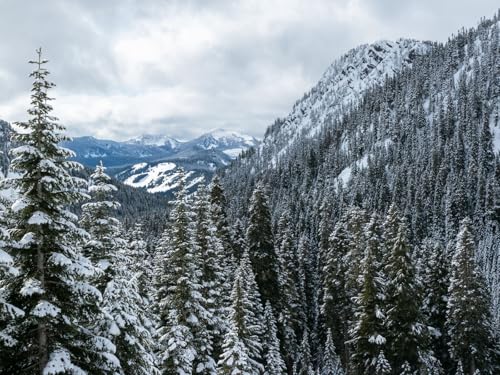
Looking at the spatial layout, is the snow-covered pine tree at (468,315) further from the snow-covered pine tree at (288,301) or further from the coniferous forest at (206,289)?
the snow-covered pine tree at (288,301)

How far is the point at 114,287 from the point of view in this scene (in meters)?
15.2

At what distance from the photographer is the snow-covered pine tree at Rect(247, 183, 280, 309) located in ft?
135

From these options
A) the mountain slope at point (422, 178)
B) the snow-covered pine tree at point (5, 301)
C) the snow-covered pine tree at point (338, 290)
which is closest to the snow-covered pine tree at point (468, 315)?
the snow-covered pine tree at point (338, 290)

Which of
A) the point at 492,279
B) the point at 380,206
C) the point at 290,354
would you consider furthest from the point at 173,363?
the point at 380,206

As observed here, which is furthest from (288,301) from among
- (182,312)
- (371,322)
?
(182,312)

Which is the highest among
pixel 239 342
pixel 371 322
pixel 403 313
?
pixel 403 313

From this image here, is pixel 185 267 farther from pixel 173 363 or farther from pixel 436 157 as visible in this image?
pixel 436 157

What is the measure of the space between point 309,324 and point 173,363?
1671 inches

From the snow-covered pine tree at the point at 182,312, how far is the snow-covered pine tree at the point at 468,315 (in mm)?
28193

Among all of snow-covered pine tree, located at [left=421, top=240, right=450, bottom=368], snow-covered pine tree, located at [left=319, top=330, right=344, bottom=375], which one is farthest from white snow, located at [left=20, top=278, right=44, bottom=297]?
snow-covered pine tree, located at [left=421, top=240, right=450, bottom=368]

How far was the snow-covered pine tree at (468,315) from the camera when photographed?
4066cm

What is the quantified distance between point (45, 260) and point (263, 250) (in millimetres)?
30918

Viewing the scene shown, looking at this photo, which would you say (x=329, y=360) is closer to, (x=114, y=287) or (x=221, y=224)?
(x=221, y=224)

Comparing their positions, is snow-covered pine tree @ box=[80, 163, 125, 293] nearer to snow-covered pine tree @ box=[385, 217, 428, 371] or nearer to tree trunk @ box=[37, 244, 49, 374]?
tree trunk @ box=[37, 244, 49, 374]
